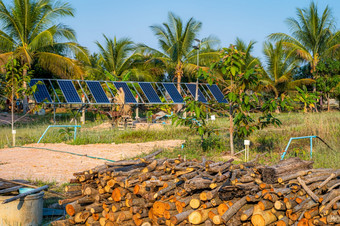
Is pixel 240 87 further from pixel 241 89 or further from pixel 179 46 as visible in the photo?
pixel 179 46

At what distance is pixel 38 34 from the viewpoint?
21344 millimetres

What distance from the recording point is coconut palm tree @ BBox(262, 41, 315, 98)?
1134 inches

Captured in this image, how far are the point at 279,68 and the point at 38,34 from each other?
17311 millimetres

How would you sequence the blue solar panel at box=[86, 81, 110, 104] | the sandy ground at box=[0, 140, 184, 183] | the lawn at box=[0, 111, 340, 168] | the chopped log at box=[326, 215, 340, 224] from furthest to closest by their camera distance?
the blue solar panel at box=[86, 81, 110, 104] < the lawn at box=[0, 111, 340, 168] < the sandy ground at box=[0, 140, 184, 183] < the chopped log at box=[326, 215, 340, 224]

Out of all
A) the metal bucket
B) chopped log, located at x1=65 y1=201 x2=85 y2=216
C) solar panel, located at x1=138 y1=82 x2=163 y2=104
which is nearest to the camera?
the metal bucket

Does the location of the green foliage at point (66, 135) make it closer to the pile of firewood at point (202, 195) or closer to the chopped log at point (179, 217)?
the pile of firewood at point (202, 195)

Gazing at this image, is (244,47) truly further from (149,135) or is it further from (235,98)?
(235,98)

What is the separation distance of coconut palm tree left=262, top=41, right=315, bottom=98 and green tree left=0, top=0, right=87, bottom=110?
14.2 m

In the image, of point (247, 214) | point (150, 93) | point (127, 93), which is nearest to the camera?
point (247, 214)

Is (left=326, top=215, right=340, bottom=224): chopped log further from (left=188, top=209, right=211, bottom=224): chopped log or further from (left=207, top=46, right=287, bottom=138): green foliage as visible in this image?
(left=207, top=46, right=287, bottom=138): green foliage

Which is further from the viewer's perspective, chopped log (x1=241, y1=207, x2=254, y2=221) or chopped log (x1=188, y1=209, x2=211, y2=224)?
chopped log (x1=188, y1=209, x2=211, y2=224)

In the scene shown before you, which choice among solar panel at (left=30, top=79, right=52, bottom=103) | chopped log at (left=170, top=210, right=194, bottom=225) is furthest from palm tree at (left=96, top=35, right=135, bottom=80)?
chopped log at (left=170, top=210, right=194, bottom=225)

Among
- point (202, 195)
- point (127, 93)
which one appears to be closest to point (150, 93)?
point (127, 93)

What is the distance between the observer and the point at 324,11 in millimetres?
28250
